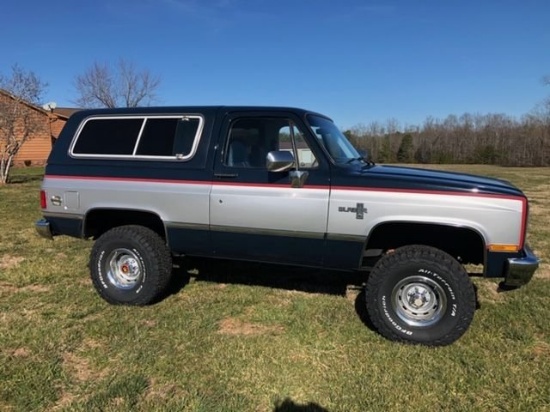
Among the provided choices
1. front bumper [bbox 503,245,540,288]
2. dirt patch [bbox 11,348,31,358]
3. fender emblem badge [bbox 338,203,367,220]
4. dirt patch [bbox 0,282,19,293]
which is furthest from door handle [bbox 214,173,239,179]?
dirt patch [bbox 0,282,19,293]

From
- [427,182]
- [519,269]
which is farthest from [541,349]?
[427,182]

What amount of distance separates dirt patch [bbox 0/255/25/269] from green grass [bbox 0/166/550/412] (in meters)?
0.67

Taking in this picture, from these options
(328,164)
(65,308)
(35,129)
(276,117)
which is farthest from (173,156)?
(35,129)

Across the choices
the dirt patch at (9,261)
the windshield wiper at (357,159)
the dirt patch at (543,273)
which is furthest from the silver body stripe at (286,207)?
the dirt patch at (543,273)

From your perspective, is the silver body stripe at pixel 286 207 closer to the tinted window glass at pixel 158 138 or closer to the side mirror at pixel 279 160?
the side mirror at pixel 279 160

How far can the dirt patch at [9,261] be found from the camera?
21.1 feet

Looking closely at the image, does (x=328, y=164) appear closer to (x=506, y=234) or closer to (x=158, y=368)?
(x=506, y=234)

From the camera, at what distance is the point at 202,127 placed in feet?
15.1

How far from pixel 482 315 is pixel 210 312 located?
2764mm

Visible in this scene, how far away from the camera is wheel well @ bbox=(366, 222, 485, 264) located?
166 inches

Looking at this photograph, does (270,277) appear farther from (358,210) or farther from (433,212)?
(433,212)

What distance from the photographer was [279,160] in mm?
3998

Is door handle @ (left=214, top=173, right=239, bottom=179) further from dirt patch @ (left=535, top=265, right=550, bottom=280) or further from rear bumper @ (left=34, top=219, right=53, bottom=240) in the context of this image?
dirt patch @ (left=535, top=265, right=550, bottom=280)

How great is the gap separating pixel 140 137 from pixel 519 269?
373 cm
